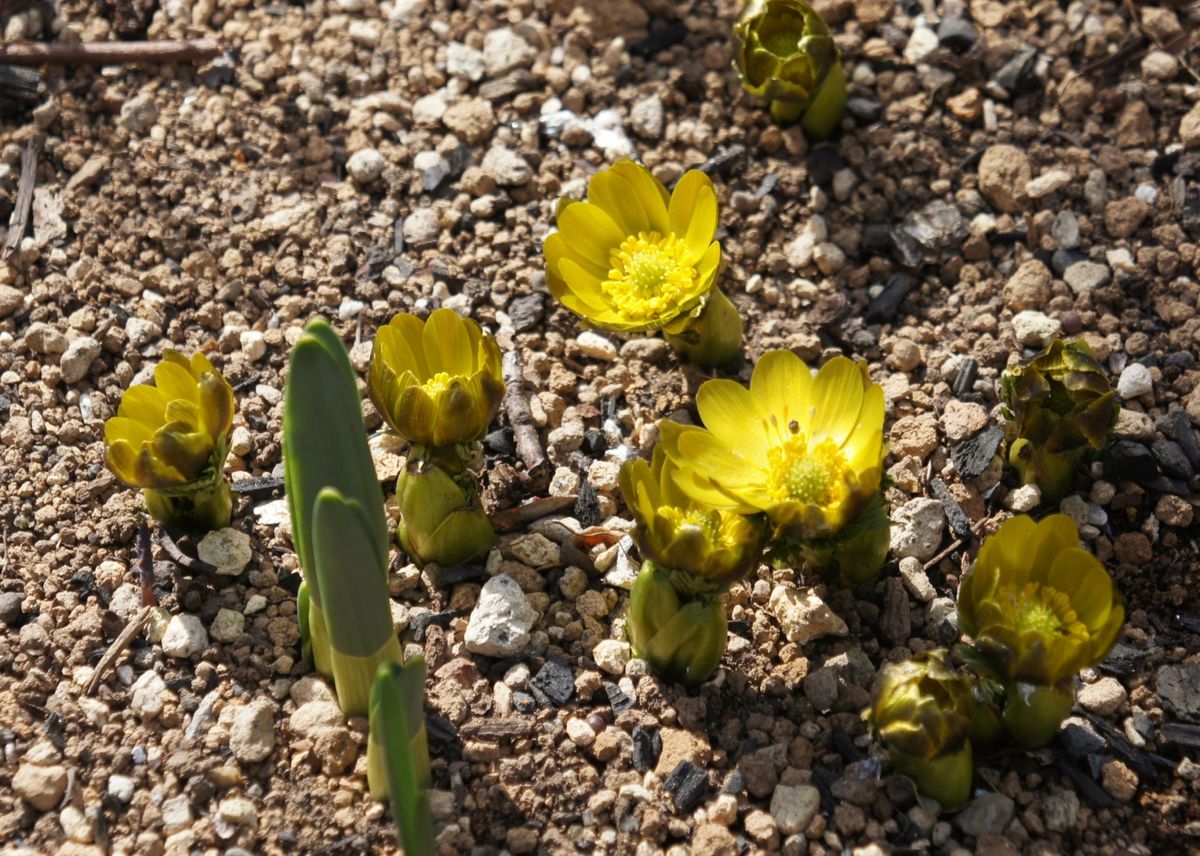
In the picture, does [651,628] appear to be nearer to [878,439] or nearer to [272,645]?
[878,439]

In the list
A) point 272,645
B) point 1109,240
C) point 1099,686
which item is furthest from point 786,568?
point 1109,240

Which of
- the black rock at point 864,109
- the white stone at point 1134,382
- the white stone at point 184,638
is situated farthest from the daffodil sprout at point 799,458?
the black rock at point 864,109

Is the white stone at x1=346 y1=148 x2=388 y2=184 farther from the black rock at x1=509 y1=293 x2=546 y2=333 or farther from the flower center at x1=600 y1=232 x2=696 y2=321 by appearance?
the flower center at x1=600 y1=232 x2=696 y2=321

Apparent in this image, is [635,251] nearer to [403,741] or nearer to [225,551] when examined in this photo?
[225,551]

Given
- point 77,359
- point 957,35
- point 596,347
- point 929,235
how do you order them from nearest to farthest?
point 77,359, point 596,347, point 929,235, point 957,35

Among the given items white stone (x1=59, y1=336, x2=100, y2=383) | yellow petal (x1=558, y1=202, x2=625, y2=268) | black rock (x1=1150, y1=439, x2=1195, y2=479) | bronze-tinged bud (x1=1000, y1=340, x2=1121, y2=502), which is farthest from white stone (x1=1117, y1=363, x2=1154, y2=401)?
white stone (x1=59, y1=336, x2=100, y2=383)

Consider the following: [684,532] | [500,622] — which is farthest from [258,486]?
[684,532]
